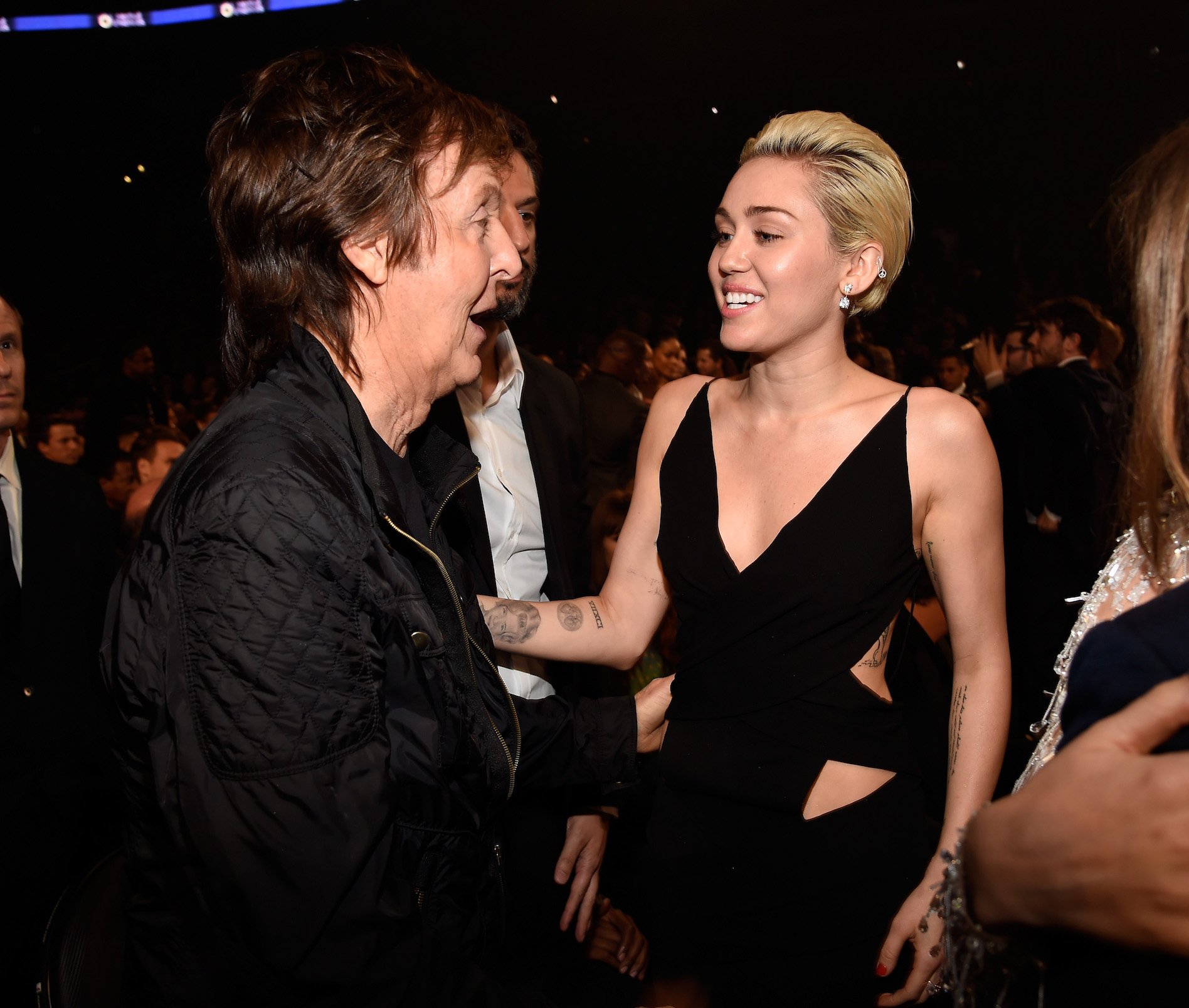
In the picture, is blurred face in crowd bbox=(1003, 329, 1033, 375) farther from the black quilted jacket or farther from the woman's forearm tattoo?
the black quilted jacket

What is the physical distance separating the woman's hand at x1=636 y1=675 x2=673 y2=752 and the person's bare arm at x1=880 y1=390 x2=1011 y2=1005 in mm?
537

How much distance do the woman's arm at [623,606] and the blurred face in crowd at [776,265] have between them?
0.98ft

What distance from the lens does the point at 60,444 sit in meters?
4.93

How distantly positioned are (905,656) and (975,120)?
1104cm

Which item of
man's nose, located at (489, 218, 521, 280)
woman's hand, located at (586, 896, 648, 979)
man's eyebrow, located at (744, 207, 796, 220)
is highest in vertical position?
man's eyebrow, located at (744, 207, 796, 220)

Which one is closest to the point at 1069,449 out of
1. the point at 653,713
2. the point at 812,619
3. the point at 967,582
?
the point at 967,582

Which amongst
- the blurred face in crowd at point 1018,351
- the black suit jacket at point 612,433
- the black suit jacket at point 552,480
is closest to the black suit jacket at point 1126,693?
the black suit jacket at point 552,480

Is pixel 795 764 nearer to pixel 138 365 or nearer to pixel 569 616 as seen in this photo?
pixel 569 616

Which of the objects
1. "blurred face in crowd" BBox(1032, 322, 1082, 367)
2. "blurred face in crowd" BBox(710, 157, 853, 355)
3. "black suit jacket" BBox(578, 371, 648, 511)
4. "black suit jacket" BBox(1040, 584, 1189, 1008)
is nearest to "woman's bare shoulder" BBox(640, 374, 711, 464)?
"blurred face in crowd" BBox(710, 157, 853, 355)

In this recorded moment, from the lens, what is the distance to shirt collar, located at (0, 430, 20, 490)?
2701 mm

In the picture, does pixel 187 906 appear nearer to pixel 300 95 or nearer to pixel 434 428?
pixel 434 428

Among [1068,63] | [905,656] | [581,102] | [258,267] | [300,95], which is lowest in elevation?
[905,656]

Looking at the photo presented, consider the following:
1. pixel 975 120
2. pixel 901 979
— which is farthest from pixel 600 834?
pixel 975 120

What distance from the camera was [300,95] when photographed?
1302 mm
